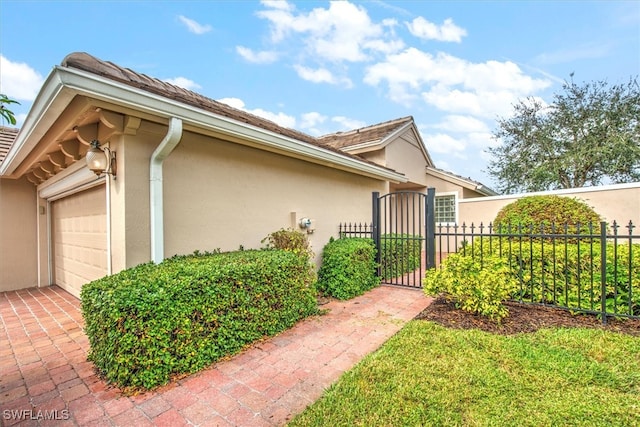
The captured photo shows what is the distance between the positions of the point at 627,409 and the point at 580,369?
2.25ft

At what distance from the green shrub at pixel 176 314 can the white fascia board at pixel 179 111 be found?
6.84ft

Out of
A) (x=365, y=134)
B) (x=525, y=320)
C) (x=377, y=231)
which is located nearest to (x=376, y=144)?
(x=365, y=134)

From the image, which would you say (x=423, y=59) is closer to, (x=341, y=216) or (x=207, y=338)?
(x=341, y=216)

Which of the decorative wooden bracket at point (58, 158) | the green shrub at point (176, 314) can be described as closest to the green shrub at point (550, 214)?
the green shrub at point (176, 314)

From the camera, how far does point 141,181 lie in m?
4.22

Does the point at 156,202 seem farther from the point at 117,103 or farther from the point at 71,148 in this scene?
the point at 71,148

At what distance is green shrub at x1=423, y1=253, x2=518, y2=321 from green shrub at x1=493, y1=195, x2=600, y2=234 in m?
2.05

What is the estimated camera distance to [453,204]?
13.5 meters

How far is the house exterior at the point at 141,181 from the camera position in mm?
3828

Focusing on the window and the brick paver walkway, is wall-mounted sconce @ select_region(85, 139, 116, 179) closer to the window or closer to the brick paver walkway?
the brick paver walkway

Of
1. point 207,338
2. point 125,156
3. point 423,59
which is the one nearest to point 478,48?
point 423,59

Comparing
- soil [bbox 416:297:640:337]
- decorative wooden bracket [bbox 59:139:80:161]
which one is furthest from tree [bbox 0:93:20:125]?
soil [bbox 416:297:640:337]

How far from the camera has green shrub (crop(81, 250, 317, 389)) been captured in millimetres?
2949

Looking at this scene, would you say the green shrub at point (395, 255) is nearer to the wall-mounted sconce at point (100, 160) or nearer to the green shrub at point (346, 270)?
the green shrub at point (346, 270)
